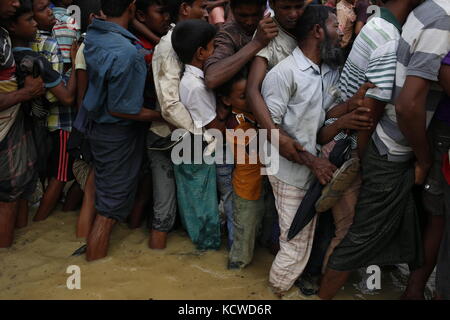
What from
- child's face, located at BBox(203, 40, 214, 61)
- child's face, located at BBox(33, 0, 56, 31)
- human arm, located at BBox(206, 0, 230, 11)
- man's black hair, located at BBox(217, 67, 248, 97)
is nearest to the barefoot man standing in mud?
child's face, located at BBox(33, 0, 56, 31)

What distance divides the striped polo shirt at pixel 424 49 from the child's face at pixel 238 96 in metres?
0.88

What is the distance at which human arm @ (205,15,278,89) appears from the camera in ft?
8.48

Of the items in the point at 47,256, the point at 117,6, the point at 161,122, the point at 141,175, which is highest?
the point at 117,6

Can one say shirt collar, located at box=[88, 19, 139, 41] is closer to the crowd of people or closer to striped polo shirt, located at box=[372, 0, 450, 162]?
the crowd of people

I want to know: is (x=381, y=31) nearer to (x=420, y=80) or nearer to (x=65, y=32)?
(x=420, y=80)

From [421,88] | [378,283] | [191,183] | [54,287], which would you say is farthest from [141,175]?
[421,88]

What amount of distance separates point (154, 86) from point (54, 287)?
1.50m

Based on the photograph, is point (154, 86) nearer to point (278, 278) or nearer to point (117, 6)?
point (117, 6)

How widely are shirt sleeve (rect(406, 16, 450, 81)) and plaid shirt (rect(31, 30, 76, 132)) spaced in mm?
2604

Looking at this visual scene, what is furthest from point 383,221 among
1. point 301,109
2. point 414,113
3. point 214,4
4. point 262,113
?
point 214,4

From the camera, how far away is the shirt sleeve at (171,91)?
9.46 ft

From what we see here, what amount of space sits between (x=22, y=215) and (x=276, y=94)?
7.63 feet

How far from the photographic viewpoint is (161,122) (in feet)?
10.3

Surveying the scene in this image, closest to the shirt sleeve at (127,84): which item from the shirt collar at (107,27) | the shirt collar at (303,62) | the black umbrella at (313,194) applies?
the shirt collar at (107,27)
